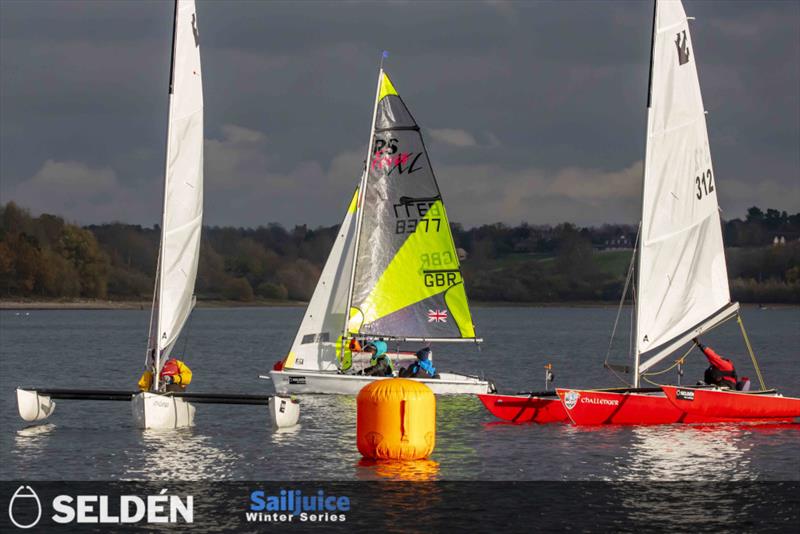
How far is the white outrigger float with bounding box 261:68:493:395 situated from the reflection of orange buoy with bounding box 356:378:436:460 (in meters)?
16.8

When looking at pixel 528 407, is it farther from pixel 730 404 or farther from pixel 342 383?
pixel 342 383

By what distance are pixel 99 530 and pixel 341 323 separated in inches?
965

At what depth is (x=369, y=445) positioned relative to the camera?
28.2 metres

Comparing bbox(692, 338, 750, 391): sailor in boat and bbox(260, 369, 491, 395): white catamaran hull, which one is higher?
bbox(692, 338, 750, 391): sailor in boat

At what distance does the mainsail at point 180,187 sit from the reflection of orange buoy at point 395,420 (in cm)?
813

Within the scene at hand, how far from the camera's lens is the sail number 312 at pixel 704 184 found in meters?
38.0

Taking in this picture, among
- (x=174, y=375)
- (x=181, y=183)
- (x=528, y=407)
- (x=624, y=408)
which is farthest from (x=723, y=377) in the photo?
(x=181, y=183)

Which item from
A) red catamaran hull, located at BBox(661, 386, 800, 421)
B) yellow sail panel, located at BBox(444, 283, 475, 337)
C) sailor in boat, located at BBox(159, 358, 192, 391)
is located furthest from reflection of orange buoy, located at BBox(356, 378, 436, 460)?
yellow sail panel, located at BBox(444, 283, 475, 337)

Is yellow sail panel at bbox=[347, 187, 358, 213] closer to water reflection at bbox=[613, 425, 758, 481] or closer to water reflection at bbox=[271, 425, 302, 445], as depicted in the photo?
water reflection at bbox=[271, 425, 302, 445]

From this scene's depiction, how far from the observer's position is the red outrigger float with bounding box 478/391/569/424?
3694cm

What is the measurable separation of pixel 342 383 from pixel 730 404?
12738 millimetres

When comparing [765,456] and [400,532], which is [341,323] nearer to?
[765,456]

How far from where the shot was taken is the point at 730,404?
35.6m

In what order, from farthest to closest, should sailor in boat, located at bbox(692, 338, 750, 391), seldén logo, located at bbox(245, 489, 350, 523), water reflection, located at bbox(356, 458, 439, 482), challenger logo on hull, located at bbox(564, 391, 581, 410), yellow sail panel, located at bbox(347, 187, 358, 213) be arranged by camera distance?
yellow sail panel, located at bbox(347, 187, 358, 213)
sailor in boat, located at bbox(692, 338, 750, 391)
challenger logo on hull, located at bbox(564, 391, 581, 410)
water reflection, located at bbox(356, 458, 439, 482)
seldén logo, located at bbox(245, 489, 350, 523)
